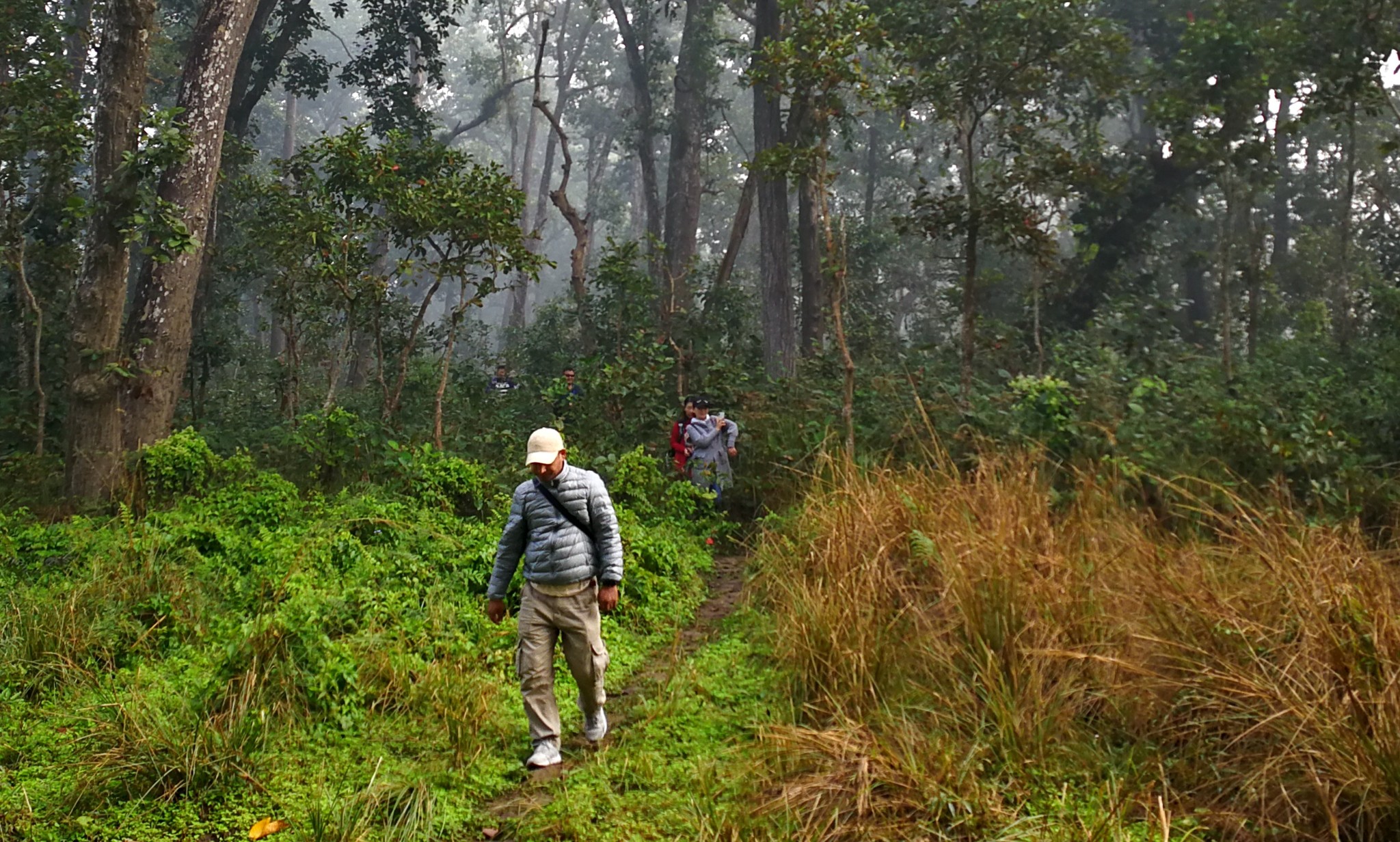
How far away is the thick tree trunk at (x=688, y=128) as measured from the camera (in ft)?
65.0

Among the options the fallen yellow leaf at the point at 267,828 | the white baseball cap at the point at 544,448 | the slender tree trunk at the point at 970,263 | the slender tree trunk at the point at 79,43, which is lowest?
the fallen yellow leaf at the point at 267,828

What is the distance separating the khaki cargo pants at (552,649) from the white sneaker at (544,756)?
2 centimetres

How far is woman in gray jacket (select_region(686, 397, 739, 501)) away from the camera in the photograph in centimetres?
994

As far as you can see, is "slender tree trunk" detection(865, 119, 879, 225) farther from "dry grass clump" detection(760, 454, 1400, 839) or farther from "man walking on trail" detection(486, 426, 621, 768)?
"man walking on trail" detection(486, 426, 621, 768)

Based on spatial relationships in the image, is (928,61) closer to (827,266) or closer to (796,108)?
(796,108)

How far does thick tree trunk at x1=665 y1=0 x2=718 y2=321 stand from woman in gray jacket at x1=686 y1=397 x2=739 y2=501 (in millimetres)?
9717

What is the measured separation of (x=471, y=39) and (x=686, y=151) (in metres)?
36.3

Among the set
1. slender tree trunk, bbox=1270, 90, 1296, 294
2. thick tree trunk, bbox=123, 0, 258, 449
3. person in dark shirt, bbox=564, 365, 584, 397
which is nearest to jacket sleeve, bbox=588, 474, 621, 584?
thick tree trunk, bbox=123, 0, 258, 449

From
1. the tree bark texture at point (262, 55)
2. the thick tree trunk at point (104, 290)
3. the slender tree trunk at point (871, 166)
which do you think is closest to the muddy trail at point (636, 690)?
the thick tree trunk at point (104, 290)

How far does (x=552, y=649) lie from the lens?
179 inches

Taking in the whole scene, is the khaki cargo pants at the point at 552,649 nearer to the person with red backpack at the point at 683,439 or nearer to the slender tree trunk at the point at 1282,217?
the person with red backpack at the point at 683,439

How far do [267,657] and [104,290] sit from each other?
17.3 feet

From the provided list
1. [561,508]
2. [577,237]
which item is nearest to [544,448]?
[561,508]

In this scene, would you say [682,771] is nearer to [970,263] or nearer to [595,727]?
[595,727]
